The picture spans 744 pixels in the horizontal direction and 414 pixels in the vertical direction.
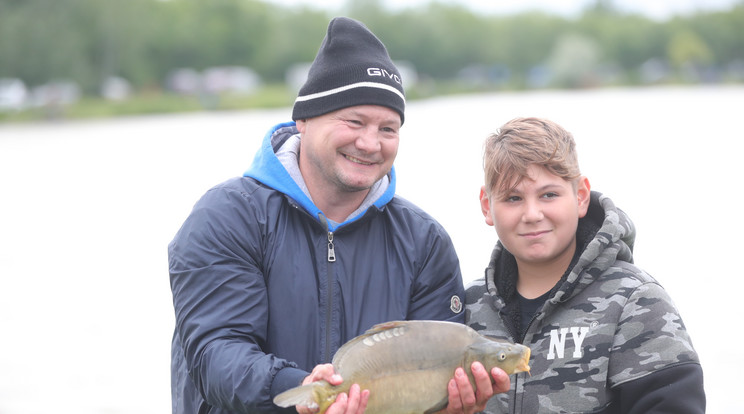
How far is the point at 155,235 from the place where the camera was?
1287 centimetres

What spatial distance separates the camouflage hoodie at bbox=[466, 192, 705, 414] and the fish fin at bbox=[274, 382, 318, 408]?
0.81m

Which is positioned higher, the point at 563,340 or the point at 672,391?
the point at 563,340

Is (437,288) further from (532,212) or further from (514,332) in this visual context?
(532,212)

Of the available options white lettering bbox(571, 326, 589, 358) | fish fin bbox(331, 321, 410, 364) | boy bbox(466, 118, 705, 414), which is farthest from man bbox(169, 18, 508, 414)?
white lettering bbox(571, 326, 589, 358)

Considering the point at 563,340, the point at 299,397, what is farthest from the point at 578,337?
the point at 299,397

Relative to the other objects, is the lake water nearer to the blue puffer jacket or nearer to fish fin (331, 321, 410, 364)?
the blue puffer jacket

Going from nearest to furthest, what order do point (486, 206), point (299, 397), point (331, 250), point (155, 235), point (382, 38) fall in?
Result: point (299, 397) → point (331, 250) → point (486, 206) → point (155, 235) → point (382, 38)

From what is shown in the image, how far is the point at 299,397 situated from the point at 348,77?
47.3 inches

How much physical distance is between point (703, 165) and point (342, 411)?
18939 millimetres

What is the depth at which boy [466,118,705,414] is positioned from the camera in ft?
9.51

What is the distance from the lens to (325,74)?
11.0ft

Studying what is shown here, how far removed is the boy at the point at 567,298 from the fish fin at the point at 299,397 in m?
0.81

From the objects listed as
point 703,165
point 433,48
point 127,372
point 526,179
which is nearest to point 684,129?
point 703,165

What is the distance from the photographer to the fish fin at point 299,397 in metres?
2.62
